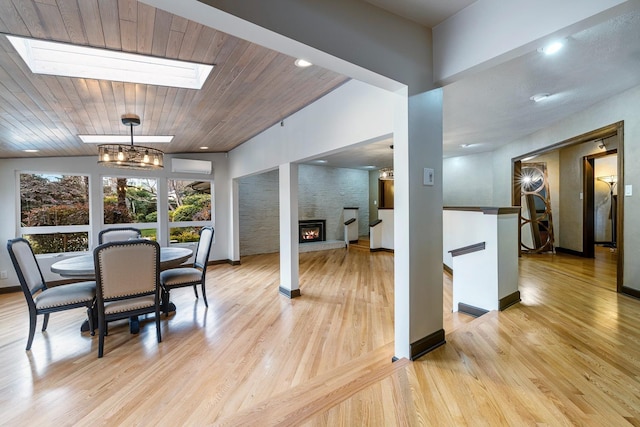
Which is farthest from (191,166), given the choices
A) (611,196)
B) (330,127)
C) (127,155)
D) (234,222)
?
(611,196)

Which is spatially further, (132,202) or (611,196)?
(611,196)

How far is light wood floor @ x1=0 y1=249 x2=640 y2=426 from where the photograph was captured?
1.45m

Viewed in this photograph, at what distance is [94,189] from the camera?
5230 mm

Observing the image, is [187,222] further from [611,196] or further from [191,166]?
[611,196]

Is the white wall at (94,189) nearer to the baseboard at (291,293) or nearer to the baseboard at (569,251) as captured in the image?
the baseboard at (291,293)

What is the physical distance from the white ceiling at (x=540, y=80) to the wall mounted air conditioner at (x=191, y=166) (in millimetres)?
4918

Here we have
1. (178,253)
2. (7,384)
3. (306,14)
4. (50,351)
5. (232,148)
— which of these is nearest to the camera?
(306,14)

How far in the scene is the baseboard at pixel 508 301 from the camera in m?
2.81

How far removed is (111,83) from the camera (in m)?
2.31

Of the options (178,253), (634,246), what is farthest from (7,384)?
(634,246)

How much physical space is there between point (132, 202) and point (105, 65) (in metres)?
4.18

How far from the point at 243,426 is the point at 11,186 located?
5854mm

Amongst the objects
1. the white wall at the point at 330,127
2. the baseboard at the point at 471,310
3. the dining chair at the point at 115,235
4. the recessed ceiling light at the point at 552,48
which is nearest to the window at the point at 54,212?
the dining chair at the point at 115,235

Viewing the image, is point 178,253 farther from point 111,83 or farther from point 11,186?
point 11,186
